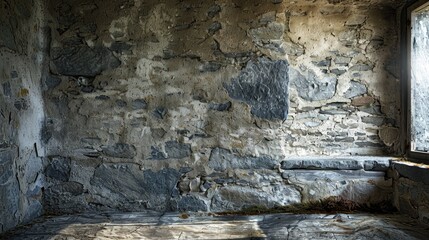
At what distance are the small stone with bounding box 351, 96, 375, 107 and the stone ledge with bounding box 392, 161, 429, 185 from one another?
23.8 inches

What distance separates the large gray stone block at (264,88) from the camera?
110 inches

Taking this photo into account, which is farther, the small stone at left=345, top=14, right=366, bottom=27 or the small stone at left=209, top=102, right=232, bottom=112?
the small stone at left=345, top=14, right=366, bottom=27

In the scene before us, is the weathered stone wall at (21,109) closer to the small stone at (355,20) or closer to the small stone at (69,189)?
the small stone at (69,189)

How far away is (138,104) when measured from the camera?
9.31 ft

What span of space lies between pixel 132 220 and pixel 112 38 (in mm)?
1542

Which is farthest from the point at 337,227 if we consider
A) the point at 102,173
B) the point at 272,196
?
the point at 102,173

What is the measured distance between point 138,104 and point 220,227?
1233 mm

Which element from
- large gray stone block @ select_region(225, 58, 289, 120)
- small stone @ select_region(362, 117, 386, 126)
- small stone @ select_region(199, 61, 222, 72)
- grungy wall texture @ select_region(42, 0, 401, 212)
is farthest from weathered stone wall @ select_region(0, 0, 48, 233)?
small stone @ select_region(362, 117, 386, 126)

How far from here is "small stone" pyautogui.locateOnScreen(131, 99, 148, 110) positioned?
9.31 feet

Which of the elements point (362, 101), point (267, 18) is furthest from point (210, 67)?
point (362, 101)

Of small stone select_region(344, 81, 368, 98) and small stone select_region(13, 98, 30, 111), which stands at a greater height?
small stone select_region(344, 81, 368, 98)

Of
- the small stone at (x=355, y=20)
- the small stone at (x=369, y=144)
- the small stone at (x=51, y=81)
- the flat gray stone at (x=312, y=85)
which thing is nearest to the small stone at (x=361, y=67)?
the flat gray stone at (x=312, y=85)

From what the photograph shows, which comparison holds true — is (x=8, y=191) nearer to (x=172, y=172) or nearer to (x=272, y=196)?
(x=172, y=172)

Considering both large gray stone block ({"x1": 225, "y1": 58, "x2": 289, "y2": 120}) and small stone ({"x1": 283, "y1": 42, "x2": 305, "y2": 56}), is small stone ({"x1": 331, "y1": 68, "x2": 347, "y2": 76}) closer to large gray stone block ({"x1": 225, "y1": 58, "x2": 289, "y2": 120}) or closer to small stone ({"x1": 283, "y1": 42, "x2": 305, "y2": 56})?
small stone ({"x1": 283, "y1": 42, "x2": 305, "y2": 56})
